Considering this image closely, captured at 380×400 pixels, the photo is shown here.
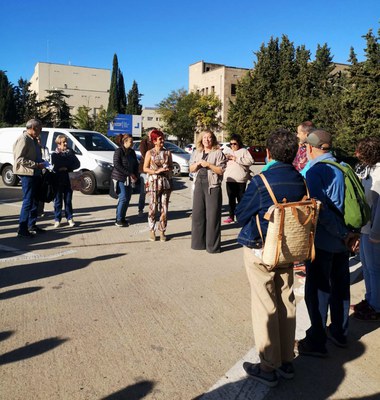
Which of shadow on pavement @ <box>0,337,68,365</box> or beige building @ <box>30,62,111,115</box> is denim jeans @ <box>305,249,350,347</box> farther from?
beige building @ <box>30,62,111,115</box>

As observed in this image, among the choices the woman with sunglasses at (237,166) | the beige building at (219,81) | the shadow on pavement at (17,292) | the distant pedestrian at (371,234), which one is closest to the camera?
the distant pedestrian at (371,234)

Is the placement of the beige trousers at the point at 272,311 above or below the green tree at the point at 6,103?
below

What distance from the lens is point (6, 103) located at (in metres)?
53.1

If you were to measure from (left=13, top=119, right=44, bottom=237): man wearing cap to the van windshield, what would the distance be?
5785mm

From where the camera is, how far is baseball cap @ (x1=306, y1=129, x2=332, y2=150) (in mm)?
3504

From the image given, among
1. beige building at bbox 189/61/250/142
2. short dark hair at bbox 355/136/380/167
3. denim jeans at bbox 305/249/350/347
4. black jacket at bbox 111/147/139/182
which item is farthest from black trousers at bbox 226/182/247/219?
beige building at bbox 189/61/250/142

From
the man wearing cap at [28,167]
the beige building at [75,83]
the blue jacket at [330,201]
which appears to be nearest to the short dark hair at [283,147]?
the blue jacket at [330,201]

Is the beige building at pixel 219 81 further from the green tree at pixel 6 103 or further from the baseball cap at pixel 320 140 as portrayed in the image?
the baseball cap at pixel 320 140

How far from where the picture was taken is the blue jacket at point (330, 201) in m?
3.28

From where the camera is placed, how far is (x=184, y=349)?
3539 mm

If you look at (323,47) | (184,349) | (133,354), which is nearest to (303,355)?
(184,349)

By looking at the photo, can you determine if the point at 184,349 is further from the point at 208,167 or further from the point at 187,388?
the point at 208,167

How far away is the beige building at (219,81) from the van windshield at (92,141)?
38267 millimetres

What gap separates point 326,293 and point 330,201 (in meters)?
0.76
